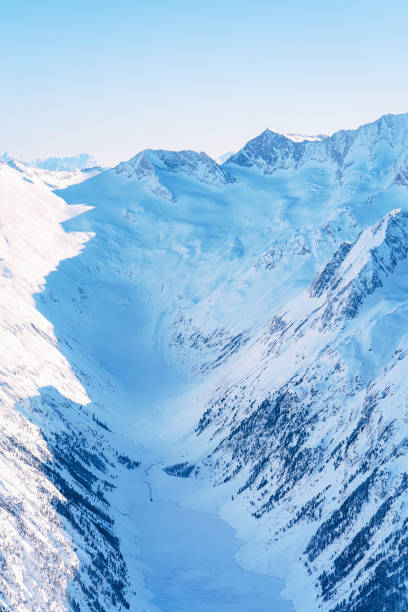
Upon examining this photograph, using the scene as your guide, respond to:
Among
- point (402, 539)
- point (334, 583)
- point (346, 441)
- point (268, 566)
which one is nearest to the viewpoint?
point (402, 539)

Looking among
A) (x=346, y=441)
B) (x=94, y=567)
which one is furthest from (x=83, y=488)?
(x=346, y=441)

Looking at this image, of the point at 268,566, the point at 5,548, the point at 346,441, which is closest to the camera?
the point at 5,548

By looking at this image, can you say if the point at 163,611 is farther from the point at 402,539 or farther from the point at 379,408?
the point at 379,408

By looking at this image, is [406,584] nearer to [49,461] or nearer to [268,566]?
[268,566]

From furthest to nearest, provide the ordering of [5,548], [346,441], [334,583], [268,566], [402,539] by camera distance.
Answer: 1. [346,441]
2. [268,566]
3. [334,583]
4. [402,539]
5. [5,548]

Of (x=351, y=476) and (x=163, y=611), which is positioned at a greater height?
(x=351, y=476)

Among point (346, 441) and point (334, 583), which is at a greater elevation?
point (346, 441)

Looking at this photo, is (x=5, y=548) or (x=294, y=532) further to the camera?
(x=294, y=532)

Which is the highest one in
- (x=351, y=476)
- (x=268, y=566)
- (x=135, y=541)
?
(x=351, y=476)

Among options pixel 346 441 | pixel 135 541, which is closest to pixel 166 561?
pixel 135 541
